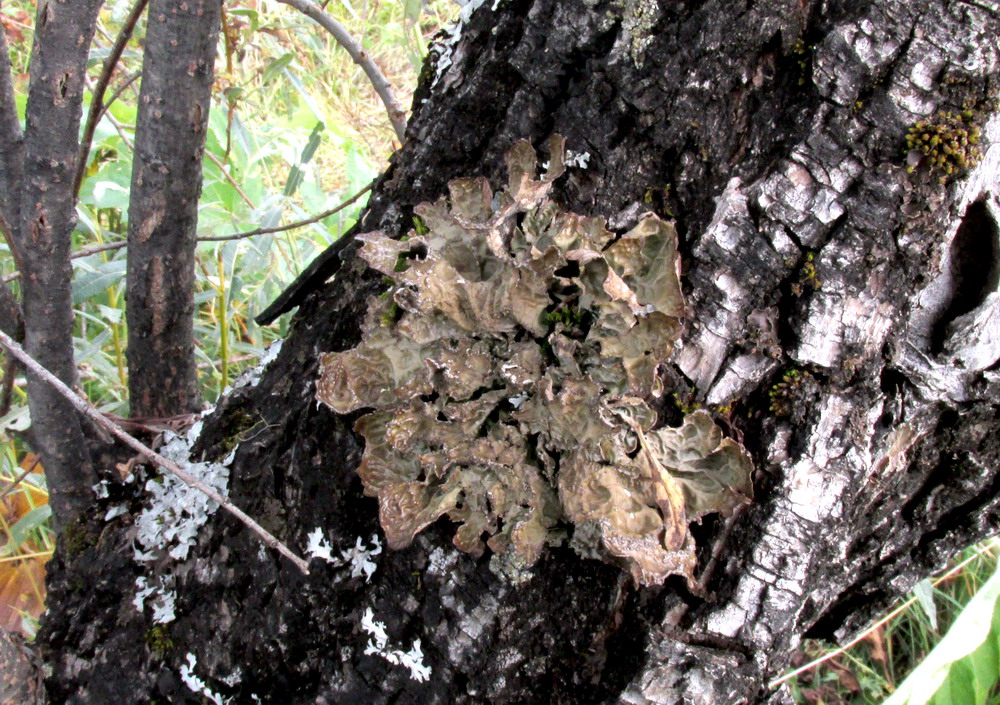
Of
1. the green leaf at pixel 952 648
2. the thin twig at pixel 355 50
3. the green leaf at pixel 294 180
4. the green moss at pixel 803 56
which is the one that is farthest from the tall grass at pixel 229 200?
the green leaf at pixel 952 648

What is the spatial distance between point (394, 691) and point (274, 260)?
5.15 feet

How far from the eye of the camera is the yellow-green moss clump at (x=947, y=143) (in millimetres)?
796

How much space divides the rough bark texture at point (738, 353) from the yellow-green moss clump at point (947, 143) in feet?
0.05

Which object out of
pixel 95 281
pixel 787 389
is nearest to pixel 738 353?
pixel 787 389

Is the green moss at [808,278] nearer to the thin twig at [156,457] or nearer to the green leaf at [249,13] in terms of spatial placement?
the thin twig at [156,457]

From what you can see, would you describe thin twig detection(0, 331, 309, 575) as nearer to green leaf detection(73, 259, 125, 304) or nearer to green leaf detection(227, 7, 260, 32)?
green leaf detection(73, 259, 125, 304)

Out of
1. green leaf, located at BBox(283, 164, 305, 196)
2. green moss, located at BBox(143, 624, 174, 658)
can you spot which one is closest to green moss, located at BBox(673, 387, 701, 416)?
green moss, located at BBox(143, 624, 174, 658)

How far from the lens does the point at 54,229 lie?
3.65 feet

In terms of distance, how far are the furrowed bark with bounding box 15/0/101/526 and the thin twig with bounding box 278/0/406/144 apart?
0.53 m

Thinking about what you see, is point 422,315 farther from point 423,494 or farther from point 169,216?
point 169,216

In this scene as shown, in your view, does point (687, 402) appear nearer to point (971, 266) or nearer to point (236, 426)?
point (971, 266)

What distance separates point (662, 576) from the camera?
0.83 meters

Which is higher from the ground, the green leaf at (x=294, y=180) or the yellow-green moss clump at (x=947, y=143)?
Result: the yellow-green moss clump at (x=947, y=143)

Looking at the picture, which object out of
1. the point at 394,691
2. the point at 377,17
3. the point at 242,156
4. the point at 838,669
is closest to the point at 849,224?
the point at 394,691
